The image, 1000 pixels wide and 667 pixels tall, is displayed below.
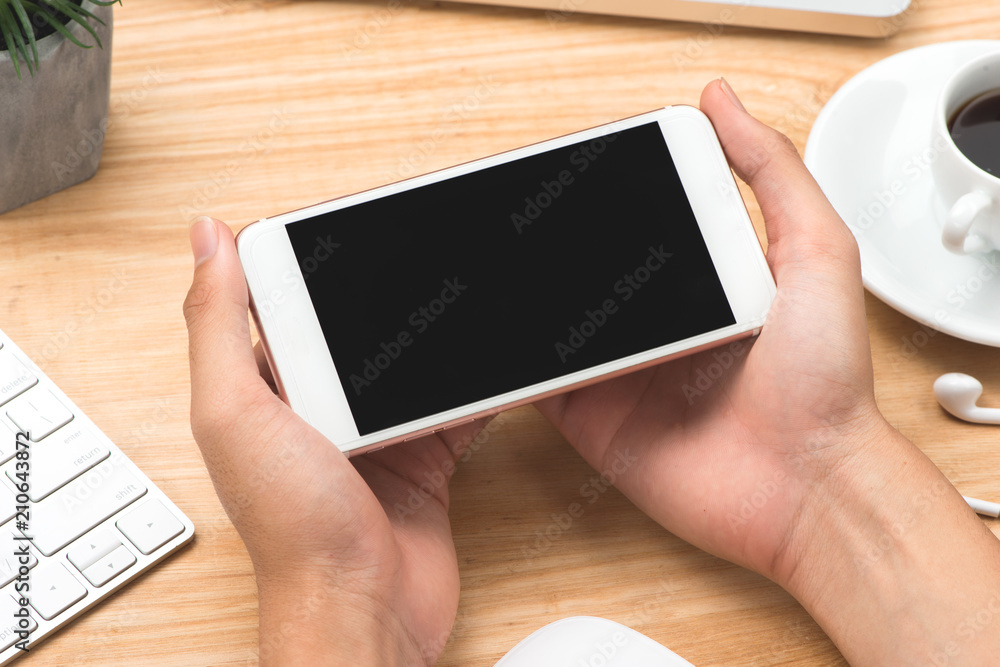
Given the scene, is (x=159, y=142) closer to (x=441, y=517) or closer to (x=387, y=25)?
(x=387, y=25)

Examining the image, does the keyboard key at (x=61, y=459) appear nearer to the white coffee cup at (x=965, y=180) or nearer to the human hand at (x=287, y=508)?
the human hand at (x=287, y=508)

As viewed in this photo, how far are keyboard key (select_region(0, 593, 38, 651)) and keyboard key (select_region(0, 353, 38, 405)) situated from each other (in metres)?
0.15

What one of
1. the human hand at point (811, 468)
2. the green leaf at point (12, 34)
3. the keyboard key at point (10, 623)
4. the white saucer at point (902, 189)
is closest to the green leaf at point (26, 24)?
the green leaf at point (12, 34)

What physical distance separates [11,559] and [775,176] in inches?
25.7

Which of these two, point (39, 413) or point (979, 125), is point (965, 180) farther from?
point (39, 413)

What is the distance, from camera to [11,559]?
579 millimetres

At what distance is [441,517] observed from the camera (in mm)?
647

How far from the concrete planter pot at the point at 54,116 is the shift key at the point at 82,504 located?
0.27 meters

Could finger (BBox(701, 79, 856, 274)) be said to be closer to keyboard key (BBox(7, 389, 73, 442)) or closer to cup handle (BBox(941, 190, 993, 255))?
cup handle (BBox(941, 190, 993, 255))

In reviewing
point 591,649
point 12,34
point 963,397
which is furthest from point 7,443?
point 963,397

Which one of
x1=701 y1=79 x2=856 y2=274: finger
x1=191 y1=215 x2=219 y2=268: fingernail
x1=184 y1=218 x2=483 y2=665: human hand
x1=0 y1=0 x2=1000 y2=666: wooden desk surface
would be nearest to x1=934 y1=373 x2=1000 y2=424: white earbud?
x1=0 y1=0 x2=1000 y2=666: wooden desk surface

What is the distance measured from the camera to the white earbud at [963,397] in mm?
662

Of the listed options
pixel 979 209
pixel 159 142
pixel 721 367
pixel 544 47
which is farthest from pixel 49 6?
pixel 979 209

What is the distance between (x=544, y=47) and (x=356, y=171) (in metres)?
0.24
